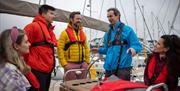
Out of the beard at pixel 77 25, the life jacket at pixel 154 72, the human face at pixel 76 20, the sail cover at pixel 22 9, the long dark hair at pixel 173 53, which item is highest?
the sail cover at pixel 22 9

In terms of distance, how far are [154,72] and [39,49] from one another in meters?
1.66

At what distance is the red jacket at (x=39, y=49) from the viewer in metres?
3.71

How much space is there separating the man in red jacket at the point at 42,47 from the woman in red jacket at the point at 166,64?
4.97ft

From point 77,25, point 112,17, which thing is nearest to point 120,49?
point 112,17

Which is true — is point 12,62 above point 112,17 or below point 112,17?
below

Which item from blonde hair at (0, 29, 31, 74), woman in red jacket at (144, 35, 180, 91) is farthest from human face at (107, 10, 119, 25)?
blonde hair at (0, 29, 31, 74)

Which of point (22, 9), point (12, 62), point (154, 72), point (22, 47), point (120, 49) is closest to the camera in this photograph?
point (12, 62)

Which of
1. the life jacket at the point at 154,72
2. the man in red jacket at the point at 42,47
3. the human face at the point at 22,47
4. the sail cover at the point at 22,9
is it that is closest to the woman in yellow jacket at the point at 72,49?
the man in red jacket at the point at 42,47

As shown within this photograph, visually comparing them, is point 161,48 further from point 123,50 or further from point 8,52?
point 8,52

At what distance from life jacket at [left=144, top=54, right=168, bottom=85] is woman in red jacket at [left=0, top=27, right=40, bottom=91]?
1137mm

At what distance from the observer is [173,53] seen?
258 centimetres

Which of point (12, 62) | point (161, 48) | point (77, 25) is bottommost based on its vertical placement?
point (12, 62)

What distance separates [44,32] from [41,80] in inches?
24.8

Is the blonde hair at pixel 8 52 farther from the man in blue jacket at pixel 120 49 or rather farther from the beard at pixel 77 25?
the beard at pixel 77 25
